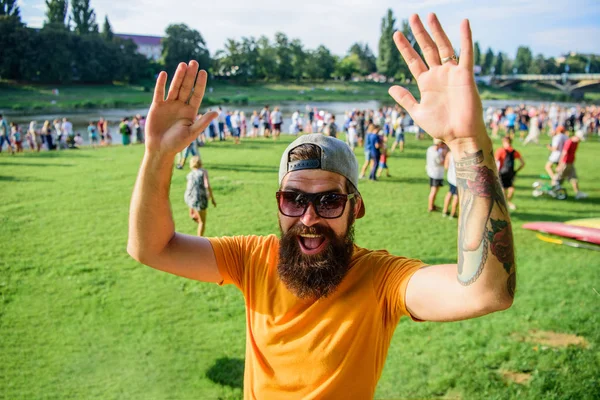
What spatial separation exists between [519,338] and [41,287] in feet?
20.8

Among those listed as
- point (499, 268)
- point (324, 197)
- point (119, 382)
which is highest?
point (324, 197)

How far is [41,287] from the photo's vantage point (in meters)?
6.32

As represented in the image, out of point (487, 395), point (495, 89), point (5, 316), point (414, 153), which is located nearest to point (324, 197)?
point (487, 395)

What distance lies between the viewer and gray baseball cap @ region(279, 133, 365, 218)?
2088mm

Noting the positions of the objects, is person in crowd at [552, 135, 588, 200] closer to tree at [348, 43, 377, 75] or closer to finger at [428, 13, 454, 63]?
finger at [428, 13, 454, 63]

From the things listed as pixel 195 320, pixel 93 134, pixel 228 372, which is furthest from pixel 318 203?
pixel 93 134

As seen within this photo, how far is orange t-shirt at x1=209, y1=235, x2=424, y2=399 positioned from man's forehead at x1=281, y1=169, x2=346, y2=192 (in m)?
0.37

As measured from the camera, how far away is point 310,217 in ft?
6.77

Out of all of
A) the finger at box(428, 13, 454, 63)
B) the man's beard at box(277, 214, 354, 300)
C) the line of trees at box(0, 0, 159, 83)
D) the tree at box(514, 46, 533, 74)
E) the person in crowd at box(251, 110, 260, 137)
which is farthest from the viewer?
the tree at box(514, 46, 533, 74)

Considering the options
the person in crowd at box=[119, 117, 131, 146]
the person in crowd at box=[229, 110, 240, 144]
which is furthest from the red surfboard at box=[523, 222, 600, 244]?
the person in crowd at box=[119, 117, 131, 146]

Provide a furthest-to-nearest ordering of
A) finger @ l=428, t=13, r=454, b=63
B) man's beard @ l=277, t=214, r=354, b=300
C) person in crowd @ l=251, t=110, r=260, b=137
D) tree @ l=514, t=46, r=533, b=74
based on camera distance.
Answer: tree @ l=514, t=46, r=533, b=74 < person in crowd @ l=251, t=110, r=260, b=137 < man's beard @ l=277, t=214, r=354, b=300 < finger @ l=428, t=13, r=454, b=63

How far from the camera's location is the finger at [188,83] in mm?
2098

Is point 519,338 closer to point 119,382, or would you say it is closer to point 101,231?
point 119,382

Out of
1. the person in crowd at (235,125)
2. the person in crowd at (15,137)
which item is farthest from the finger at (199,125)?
the person in crowd at (15,137)
